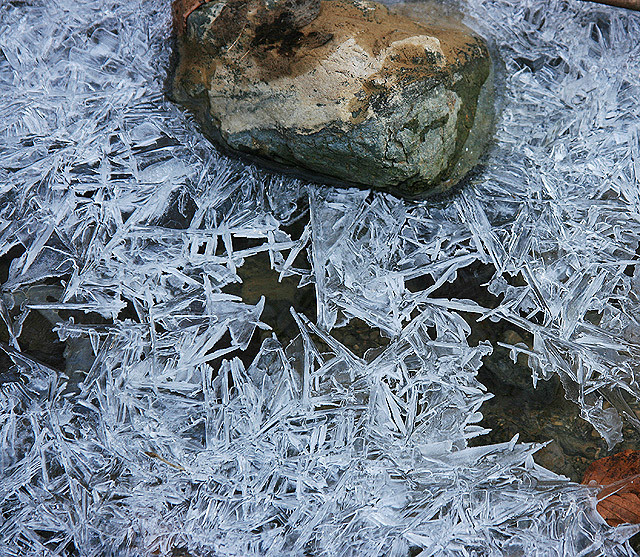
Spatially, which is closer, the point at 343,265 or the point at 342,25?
the point at 342,25

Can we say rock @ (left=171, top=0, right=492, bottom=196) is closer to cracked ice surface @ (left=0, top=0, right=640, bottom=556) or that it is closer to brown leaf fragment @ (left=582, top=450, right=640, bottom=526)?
cracked ice surface @ (left=0, top=0, right=640, bottom=556)

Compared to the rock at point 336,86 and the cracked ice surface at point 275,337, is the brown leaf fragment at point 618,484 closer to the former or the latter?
the cracked ice surface at point 275,337

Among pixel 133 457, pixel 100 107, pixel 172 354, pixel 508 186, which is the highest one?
pixel 100 107

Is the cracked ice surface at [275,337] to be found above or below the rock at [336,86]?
below

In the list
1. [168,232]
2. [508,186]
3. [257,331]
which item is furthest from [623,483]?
[168,232]

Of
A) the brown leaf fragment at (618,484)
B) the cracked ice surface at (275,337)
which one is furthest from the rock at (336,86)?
the brown leaf fragment at (618,484)

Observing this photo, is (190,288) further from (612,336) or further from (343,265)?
(612,336)

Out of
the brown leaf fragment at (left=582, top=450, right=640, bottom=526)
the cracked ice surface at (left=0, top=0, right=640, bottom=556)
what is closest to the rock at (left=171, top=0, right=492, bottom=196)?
the cracked ice surface at (left=0, top=0, right=640, bottom=556)
